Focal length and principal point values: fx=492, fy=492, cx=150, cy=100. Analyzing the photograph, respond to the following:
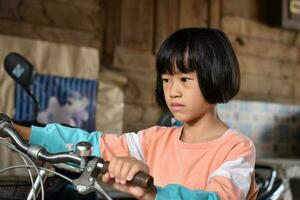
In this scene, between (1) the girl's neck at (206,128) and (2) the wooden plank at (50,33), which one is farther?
(2) the wooden plank at (50,33)

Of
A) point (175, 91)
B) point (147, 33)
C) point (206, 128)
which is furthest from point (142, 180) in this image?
point (147, 33)

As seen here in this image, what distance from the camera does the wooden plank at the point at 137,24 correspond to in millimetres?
3047

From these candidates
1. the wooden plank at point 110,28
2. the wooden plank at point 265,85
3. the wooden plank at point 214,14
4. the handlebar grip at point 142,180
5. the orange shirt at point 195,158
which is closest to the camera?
the handlebar grip at point 142,180

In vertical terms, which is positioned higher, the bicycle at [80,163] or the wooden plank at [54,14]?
the wooden plank at [54,14]

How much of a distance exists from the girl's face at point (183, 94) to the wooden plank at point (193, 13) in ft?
7.27

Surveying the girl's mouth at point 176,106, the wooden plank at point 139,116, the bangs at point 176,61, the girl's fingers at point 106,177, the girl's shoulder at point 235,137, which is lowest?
the wooden plank at point 139,116

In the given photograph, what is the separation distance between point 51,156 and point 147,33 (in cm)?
243

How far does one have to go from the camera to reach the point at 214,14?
3.42 m

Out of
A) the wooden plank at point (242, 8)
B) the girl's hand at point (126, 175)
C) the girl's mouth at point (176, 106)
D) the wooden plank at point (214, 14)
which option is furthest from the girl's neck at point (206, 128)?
the wooden plank at point (242, 8)

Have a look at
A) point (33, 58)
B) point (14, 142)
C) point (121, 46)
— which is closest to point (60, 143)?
point (14, 142)

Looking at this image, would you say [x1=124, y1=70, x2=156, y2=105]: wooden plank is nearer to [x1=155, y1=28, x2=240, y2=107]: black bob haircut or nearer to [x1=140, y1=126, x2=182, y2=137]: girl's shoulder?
[x1=140, y1=126, x2=182, y2=137]: girl's shoulder

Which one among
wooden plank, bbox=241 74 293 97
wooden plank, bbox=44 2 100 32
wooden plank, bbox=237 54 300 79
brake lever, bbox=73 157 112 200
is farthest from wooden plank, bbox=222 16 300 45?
brake lever, bbox=73 157 112 200

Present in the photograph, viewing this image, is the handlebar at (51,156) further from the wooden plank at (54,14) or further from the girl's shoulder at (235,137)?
the wooden plank at (54,14)

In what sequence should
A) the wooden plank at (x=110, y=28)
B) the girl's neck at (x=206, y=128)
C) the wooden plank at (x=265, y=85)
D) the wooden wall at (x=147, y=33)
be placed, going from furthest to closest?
1. the wooden plank at (x=265, y=85)
2. the wooden plank at (x=110, y=28)
3. the wooden wall at (x=147, y=33)
4. the girl's neck at (x=206, y=128)
